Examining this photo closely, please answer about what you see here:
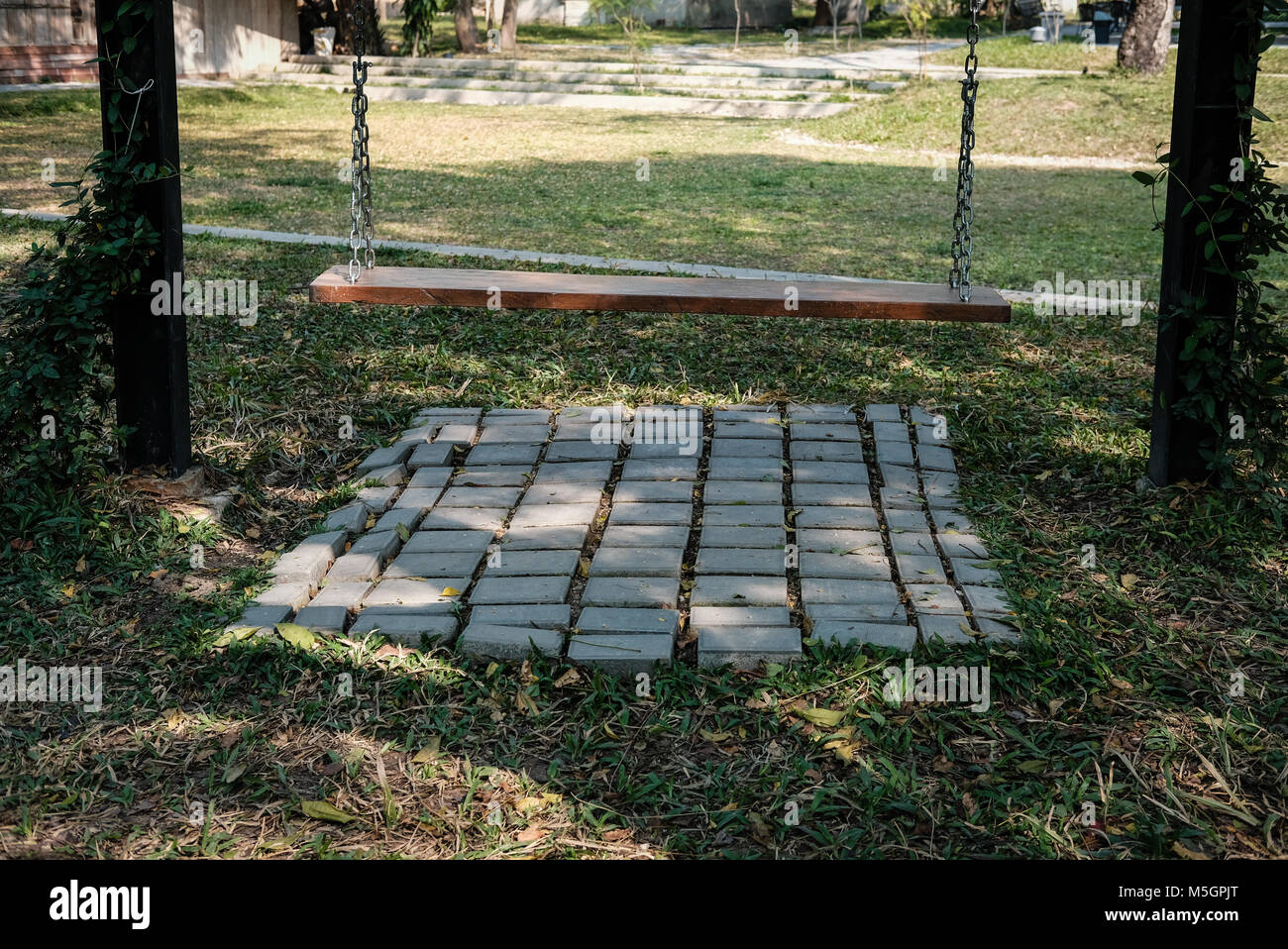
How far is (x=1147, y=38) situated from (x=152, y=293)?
58.8ft

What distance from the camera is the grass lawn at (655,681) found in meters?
3.03

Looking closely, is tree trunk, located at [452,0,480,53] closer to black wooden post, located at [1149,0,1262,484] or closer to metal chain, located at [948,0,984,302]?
metal chain, located at [948,0,984,302]

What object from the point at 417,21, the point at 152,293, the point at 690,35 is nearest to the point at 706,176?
the point at 152,293

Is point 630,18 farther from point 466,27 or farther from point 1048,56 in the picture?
point 1048,56

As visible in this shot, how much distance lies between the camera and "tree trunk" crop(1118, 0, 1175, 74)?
61.2 ft

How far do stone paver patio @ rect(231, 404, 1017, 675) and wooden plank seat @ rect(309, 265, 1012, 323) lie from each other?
0.67 metres

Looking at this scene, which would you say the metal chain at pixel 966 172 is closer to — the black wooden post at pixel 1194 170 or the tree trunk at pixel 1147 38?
the black wooden post at pixel 1194 170

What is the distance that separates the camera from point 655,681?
3.62 metres

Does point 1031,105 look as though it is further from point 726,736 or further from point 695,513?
point 726,736

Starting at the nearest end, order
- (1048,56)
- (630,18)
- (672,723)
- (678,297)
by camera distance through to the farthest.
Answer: (672,723)
(678,297)
(1048,56)
(630,18)

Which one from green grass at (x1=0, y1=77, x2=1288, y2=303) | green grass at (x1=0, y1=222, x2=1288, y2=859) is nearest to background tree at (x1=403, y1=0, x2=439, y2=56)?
green grass at (x1=0, y1=77, x2=1288, y2=303)

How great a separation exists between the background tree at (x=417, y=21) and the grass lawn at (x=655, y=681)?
57.6 feet

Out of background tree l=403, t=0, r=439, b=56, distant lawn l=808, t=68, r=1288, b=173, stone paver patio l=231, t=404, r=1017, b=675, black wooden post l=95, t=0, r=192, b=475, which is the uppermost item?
background tree l=403, t=0, r=439, b=56
